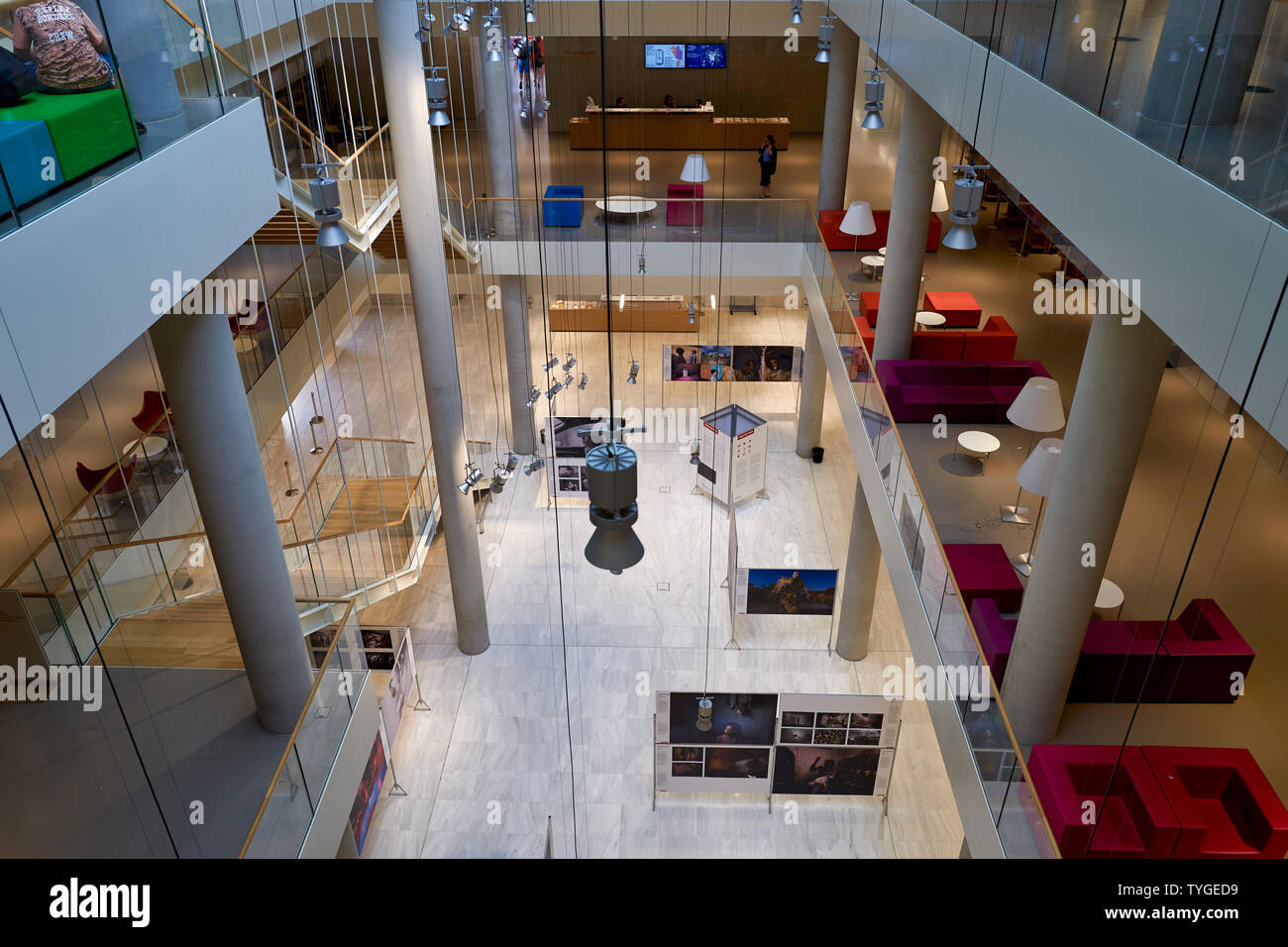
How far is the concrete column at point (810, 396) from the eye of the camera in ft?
48.9

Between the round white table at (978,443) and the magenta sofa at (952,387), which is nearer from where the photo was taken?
the round white table at (978,443)

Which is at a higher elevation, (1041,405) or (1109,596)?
(1041,405)

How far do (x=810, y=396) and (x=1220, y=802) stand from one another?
10.1 m

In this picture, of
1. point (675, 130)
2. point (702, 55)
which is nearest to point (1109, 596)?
point (675, 130)

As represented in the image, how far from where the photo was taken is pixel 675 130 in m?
21.2

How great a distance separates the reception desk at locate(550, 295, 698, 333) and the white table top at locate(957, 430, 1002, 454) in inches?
408

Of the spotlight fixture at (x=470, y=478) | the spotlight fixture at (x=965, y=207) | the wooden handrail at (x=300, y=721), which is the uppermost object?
the spotlight fixture at (x=965, y=207)

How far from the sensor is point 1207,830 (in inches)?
210

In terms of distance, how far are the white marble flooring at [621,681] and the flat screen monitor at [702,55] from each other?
10.5m

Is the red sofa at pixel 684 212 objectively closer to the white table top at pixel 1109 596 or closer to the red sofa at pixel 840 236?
the red sofa at pixel 840 236

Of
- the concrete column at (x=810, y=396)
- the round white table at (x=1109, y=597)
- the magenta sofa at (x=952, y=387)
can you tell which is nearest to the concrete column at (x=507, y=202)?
the concrete column at (x=810, y=396)

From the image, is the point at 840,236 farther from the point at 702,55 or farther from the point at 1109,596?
the point at 702,55

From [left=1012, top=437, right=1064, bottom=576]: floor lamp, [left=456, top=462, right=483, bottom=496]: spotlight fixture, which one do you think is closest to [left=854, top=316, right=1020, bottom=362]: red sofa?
[left=1012, top=437, right=1064, bottom=576]: floor lamp

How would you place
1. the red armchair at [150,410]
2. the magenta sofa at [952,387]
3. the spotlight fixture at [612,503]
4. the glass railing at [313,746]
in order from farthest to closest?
1. the red armchair at [150,410]
2. the magenta sofa at [952,387]
3. the glass railing at [313,746]
4. the spotlight fixture at [612,503]
